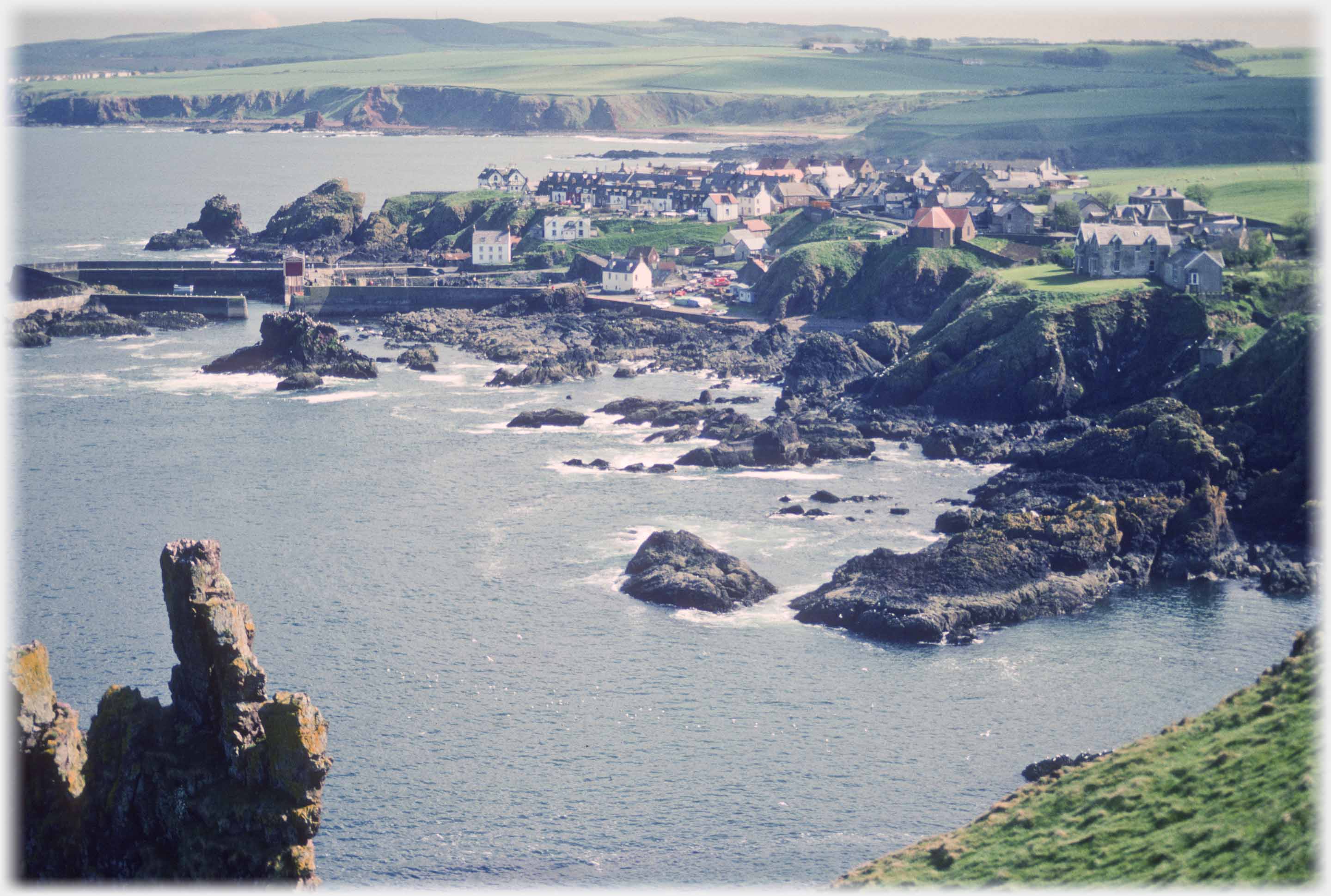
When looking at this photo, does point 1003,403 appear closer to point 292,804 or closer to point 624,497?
point 624,497

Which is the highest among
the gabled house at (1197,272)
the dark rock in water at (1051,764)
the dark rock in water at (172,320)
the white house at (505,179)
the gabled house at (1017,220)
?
the white house at (505,179)

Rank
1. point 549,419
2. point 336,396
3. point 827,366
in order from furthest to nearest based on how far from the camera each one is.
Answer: point 336,396 → point 827,366 → point 549,419

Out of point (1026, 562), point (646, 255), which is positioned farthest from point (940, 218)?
point (1026, 562)

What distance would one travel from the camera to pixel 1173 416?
6681cm

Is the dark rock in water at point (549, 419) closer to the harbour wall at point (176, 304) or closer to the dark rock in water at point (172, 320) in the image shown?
the dark rock in water at point (172, 320)

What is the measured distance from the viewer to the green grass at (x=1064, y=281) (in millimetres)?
89188

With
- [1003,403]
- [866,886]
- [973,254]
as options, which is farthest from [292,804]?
[973,254]

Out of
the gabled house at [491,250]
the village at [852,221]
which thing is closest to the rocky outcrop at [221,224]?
the village at [852,221]

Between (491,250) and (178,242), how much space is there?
36678 millimetres

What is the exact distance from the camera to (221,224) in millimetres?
158000

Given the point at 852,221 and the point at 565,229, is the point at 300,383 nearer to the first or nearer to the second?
the point at 565,229

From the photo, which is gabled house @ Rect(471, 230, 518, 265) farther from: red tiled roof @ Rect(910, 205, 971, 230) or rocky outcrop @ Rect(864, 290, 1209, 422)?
rocky outcrop @ Rect(864, 290, 1209, 422)

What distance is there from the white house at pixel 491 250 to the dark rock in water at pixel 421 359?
3437cm

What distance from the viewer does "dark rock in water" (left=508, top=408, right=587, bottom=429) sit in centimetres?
8138
